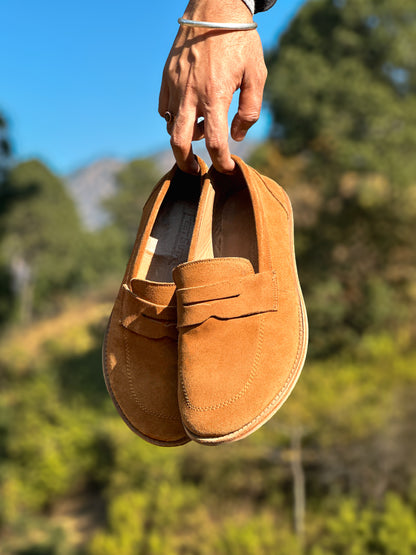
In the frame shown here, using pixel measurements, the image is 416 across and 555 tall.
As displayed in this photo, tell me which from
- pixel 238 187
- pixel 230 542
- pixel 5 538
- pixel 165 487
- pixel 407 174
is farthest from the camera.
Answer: pixel 407 174

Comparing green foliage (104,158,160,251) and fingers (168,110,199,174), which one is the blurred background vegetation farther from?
green foliage (104,158,160,251)

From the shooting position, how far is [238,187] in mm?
1381

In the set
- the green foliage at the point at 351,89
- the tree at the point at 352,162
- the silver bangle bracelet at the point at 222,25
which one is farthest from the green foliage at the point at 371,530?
the silver bangle bracelet at the point at 222,25

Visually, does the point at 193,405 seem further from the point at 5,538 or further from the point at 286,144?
the point at 286,144

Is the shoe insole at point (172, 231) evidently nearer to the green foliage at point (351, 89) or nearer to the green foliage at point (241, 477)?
the green foliage at point (241, 477)

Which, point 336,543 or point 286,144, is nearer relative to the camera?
point 336,543

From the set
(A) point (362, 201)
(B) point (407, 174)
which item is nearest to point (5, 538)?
(A) point (362, 201)

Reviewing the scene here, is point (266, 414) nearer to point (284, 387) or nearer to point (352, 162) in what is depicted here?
point (284, 387)

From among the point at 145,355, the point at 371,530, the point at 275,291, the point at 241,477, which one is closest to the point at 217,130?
the point at 275,291

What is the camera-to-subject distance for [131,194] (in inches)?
1158

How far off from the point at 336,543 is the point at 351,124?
863 cm

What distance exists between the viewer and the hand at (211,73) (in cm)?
105

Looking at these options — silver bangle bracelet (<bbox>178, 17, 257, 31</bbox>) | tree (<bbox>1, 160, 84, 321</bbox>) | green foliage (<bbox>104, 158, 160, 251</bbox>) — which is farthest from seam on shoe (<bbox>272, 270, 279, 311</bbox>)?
green foliage (<bbox>104, 158, 160, 251</bbox>)

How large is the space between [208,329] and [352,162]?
12.4 meters
